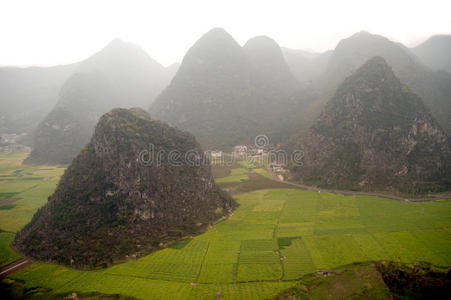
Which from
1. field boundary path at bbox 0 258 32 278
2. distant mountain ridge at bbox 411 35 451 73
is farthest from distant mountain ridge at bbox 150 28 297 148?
A: field boundary path at bbox 0 258 32 278

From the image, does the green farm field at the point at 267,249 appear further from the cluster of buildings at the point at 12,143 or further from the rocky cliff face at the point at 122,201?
the cluster of buildings at the point at 12,143

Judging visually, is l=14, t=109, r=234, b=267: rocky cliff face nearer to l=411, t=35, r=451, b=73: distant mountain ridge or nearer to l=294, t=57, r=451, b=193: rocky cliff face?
l=294, t=57, r=451, b=193: rocky cliff face

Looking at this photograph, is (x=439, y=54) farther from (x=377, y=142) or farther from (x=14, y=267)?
(x=14, y=267)

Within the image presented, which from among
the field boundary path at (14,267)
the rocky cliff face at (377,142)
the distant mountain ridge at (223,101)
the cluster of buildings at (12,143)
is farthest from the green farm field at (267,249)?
the cluster of buildings at (12,143)

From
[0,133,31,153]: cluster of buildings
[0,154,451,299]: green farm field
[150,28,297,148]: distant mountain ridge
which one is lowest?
[0,154,451,299]: green farm field

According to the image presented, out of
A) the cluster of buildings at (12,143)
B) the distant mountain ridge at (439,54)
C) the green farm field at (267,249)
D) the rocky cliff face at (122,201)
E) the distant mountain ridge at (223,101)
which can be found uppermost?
the distant mountain ridge at (439,54)

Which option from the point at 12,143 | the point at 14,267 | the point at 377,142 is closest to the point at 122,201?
the point at 14,267
